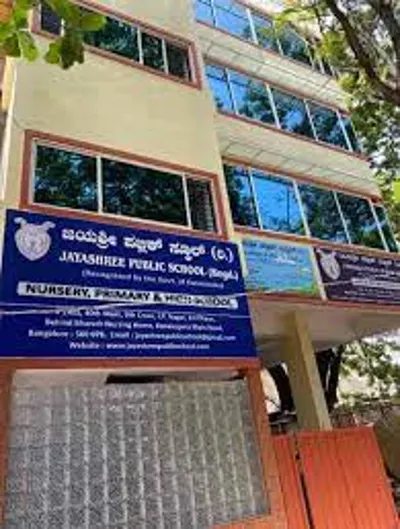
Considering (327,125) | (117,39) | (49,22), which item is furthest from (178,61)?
(327,125)

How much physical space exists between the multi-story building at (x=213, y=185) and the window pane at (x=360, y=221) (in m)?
0.03

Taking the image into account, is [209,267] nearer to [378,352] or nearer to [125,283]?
[125,283]

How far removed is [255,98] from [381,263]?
459 centimetres

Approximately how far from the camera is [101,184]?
817 cm

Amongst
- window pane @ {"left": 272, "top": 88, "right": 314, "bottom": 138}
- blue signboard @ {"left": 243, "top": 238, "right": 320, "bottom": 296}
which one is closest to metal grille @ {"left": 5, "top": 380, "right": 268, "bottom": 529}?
blue signboard @ {"left": 243, "top": 238, "right": 320, "bottom": 296}

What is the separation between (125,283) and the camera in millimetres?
7234

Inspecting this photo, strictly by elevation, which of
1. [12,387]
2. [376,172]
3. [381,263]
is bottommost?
[12,387]

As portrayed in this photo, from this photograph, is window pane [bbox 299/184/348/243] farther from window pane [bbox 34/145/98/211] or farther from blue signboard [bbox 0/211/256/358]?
window pane [bbox 34/145/98/211]

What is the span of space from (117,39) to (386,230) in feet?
23.2

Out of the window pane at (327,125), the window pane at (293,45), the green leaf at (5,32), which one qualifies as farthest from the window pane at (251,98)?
the green leaf at (5,32)

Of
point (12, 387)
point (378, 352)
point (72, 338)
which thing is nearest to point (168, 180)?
point (72, 338)

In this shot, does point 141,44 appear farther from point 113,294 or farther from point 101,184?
point 113,294

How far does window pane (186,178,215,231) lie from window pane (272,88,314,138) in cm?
424

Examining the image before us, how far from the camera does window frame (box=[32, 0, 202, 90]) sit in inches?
371
